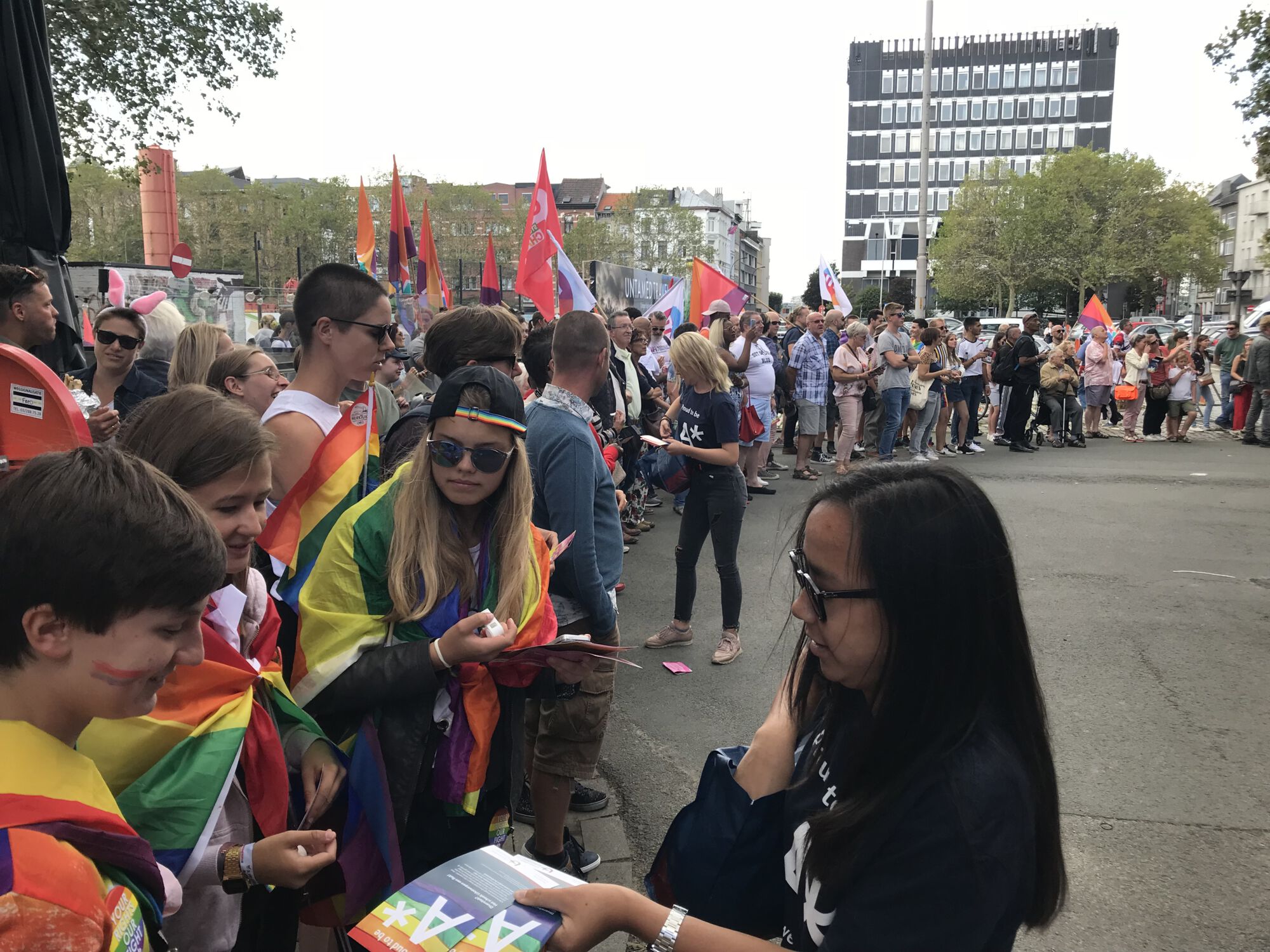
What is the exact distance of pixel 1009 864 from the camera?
130 cm

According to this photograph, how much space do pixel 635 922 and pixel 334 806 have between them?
37.0 inches

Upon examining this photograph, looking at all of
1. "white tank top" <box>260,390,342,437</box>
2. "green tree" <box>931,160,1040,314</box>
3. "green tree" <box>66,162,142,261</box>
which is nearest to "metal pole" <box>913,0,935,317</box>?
"white tank top" <box>260,390,342,437</box>

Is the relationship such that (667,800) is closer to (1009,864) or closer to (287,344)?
(1009,864)

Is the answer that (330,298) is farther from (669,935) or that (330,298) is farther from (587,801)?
(669,935)

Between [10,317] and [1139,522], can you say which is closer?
[10,317]

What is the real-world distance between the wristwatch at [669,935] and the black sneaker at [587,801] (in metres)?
2.53

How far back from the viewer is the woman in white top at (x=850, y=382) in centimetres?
1212

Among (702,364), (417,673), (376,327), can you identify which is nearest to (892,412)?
(702,364)

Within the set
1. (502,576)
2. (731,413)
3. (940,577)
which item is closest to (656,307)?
(731,413)

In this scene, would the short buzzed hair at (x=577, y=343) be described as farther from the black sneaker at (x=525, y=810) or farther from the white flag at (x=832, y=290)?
the white flag at (x=832, y=290)

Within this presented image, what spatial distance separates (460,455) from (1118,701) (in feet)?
13.8

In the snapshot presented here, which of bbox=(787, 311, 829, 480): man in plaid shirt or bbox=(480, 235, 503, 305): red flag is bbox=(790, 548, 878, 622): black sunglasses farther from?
bbox=(480, 235, 503, 305): red flag

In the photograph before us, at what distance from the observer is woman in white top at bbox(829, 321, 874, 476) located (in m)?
12.1

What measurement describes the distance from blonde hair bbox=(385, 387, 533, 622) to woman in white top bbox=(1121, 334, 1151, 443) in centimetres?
1649
